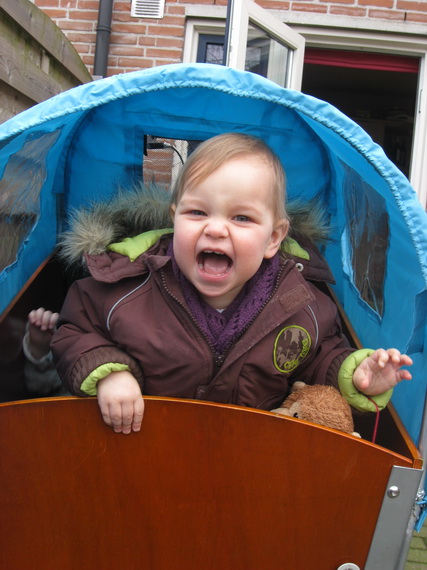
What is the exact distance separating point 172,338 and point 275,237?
40 cm

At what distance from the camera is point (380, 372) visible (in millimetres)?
1253

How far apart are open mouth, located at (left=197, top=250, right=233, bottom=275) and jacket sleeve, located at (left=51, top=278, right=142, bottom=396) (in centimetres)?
27

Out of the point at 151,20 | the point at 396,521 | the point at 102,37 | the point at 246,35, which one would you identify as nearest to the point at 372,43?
the point at 246,35

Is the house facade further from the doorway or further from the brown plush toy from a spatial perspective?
the brown plush toy

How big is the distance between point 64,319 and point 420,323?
0.85m

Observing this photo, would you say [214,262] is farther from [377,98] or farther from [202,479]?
[377,98]

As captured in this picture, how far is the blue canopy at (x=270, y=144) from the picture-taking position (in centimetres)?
113

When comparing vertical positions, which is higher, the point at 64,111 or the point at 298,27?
the point at 298,27

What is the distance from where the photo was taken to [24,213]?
181cm

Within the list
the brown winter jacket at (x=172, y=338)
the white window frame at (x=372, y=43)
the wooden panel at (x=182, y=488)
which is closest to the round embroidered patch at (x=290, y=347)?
the brown winter jacket at (x=172, y=338)

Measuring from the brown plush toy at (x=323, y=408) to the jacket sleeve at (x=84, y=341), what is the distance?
0.38m

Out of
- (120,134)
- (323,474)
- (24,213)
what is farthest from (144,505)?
(120,134)

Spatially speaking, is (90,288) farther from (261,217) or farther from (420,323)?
(420,323)

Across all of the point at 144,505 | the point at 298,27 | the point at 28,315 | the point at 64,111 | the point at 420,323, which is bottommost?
the point at 144,505
